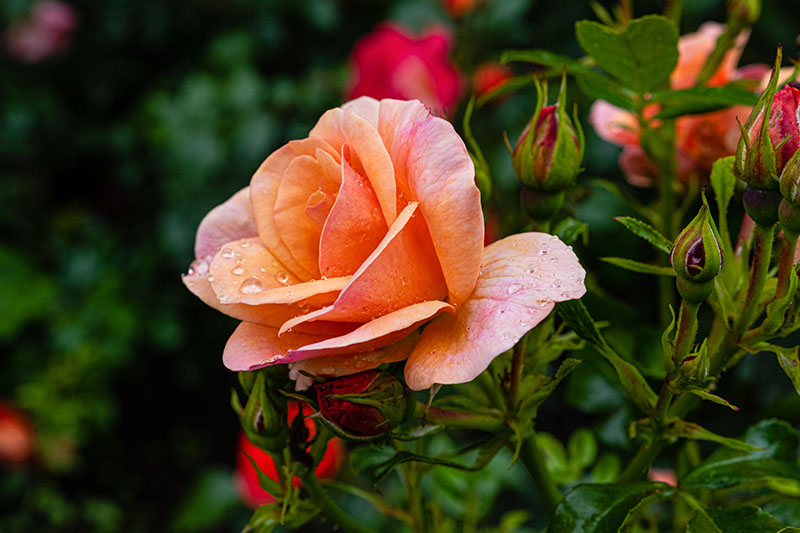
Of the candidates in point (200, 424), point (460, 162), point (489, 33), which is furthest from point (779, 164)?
point (200, 424)

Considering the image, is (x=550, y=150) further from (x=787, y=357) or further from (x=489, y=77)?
(x=489, y=77)

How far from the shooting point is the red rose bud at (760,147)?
15.7 inches

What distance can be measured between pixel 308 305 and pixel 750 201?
24 cm

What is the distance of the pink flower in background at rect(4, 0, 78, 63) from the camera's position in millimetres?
2139

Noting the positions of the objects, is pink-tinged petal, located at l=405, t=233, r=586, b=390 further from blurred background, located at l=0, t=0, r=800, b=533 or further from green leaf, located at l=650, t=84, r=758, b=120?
blurred background, located at l=0, t=0, r=800, b=533

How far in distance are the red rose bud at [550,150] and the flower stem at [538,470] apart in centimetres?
16

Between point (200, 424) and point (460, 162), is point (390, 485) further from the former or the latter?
point (460, 162)

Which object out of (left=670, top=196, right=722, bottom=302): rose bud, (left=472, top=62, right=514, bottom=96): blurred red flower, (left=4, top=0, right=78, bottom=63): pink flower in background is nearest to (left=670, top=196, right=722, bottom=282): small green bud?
(left=670, top=196, right=722, bottom=302): rose bud

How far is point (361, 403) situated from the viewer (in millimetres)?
409

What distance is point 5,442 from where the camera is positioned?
182cm

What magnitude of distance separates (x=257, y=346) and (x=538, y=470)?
225 millimetres

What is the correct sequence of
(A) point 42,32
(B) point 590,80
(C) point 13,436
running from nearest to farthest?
1. (B) point 590,80
2. (C) point 13,436
3. (A) point 42,32

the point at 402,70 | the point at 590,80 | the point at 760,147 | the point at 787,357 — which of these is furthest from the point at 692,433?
the point at 402,70

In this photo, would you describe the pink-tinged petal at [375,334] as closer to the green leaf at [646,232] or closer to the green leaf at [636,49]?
the green leaf at [646,232]
